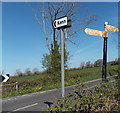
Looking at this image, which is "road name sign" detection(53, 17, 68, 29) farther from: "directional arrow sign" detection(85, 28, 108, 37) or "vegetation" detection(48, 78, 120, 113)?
"directional arrow sign" detection(85, 28, 108, 37)

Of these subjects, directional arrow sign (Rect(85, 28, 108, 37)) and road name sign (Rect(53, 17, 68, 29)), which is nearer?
road name sign (Rect(53, 17, 68, 29))

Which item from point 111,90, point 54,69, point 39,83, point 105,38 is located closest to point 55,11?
point 54,69


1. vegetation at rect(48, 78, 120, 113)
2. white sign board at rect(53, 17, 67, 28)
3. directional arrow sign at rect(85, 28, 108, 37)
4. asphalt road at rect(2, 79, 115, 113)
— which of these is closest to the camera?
vegetation at rect(48, 78, 120, 113)

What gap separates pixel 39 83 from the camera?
1495cm

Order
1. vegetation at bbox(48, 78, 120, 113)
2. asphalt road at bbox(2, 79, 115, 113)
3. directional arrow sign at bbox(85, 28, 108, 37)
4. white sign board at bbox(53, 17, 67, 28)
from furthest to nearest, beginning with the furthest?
asphalt road at bbox(2, 79, 115, 113) → directional arrow sign at bbox(85, 28, 108, 37) → white sign board at bbox(53, 17, 67, 28) → vegetation at bbox(48, 78, 120, 113)

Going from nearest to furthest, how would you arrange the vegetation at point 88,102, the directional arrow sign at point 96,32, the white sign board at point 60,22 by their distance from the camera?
the vegetation at point 88,102
the white sign board at point 60,22
the directional arrow sign at point 96,32

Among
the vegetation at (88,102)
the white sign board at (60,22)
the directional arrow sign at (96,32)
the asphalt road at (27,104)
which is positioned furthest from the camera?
the asphalt road at (27,104)

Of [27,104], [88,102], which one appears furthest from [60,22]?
[27,104]

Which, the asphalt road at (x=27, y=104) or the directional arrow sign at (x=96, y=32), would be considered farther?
the asphalt road at (x=27, y=104)

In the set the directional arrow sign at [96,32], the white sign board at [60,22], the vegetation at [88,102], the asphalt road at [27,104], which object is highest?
the directional arrow sign at [96,32]

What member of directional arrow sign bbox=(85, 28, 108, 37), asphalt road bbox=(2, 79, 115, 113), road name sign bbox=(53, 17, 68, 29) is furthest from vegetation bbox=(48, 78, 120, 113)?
directional arrow sign bbox=(85, 28, 108, 37)

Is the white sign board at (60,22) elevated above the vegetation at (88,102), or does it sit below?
above

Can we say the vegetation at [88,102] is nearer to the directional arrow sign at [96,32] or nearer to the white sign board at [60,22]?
the white sign board at [60,22]

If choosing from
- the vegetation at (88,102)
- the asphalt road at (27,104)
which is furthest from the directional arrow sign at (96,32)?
the vegetation at (88,102)
